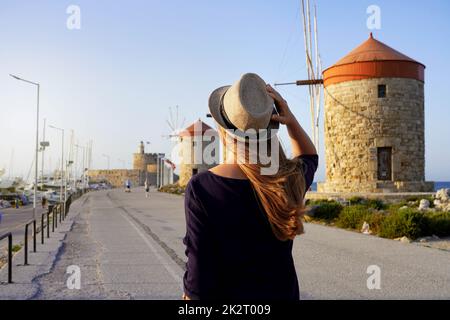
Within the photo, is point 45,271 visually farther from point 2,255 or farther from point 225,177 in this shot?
point 225,177

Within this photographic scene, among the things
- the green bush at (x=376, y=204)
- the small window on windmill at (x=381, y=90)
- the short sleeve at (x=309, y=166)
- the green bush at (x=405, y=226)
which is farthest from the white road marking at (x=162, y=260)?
the small window on windmill at (x=381, y=90)

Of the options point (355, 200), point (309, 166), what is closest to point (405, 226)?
point (355, 200)

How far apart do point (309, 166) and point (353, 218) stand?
13.2m

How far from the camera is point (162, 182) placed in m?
82.6

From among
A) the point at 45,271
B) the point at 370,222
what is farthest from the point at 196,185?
the point at 370,222

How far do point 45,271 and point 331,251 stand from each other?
545 centimetres

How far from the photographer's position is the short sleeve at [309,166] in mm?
2427

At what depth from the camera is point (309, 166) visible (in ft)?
8.12

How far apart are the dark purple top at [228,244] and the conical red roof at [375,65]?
76.9ft

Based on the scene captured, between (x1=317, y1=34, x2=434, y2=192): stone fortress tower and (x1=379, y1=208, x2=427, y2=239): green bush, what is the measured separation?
11.3m

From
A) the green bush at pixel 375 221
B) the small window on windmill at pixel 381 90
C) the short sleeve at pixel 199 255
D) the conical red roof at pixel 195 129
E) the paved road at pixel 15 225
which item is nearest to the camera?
the short sleeve at pixel 199 255

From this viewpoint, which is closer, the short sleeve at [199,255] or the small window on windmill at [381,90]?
the short sleeve at [199,255]

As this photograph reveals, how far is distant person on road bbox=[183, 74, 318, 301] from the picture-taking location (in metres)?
2.11

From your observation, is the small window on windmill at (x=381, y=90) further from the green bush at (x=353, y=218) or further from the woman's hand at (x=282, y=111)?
the woman's hand at (x=282, y=111)
